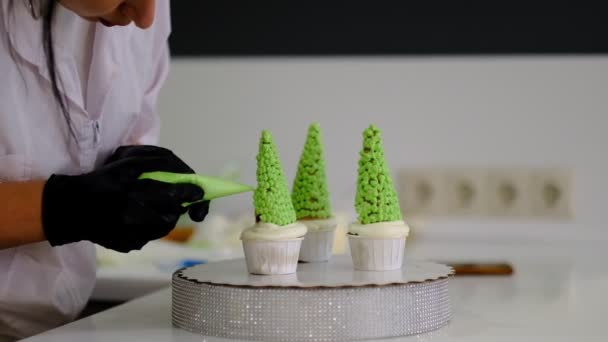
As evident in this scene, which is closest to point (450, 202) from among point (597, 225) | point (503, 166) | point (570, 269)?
point (503, 166)

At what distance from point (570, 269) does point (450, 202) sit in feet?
2.43

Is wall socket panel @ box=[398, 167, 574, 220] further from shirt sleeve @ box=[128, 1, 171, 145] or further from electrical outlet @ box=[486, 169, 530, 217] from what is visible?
shirt sleeve @ box=[128, 1, 171, 145]

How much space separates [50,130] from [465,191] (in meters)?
1.44

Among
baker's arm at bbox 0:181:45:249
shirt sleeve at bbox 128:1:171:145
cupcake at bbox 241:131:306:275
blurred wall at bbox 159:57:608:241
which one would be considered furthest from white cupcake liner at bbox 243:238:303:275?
blurred wall at bbox 159:57:608:241

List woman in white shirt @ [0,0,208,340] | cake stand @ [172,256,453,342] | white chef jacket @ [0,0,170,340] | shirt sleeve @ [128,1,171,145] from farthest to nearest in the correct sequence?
shirt sleeve @ [128,1,171,145], white chef jacket @ [0,0,170,340], woman in white shirt @ [0,0,208,340], cake stand @ [172,256,453,342]

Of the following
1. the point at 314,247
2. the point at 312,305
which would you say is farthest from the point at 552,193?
the point at 312,305

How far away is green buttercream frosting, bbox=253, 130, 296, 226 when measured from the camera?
112 cm

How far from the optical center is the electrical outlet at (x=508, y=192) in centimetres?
248

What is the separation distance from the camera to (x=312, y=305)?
100 centimetres

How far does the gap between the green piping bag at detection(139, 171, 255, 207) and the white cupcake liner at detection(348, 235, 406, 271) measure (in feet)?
0.50

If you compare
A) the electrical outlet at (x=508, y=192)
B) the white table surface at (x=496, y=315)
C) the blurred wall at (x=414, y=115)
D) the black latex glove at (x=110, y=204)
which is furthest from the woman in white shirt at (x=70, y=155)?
the electrical outlet at (x=508, y=192)

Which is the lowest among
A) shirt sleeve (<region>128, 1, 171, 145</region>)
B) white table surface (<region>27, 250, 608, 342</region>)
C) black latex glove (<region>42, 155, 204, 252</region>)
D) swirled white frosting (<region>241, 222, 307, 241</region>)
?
white table surface (<region>27, 250, 608, 342</region>)

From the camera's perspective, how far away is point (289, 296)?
39.6 inches

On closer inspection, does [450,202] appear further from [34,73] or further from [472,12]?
[34,73]
